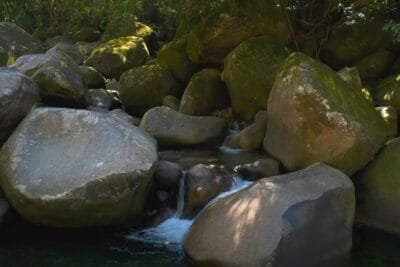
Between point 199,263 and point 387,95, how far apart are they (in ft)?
15.4

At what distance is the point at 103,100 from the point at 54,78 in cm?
327

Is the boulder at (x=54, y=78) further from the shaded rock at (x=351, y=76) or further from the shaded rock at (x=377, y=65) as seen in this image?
the shaded rock at (x=377, y=65)

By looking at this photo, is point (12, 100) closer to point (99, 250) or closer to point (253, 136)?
point (99, 250)

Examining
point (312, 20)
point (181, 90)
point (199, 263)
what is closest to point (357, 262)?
point (199, 263)

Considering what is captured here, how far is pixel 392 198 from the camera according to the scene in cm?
650

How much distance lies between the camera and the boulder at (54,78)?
26.3 ft

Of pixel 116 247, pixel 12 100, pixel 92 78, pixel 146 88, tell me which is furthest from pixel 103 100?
pixel 116 247

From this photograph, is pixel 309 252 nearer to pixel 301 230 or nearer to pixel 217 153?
pixel 301 230

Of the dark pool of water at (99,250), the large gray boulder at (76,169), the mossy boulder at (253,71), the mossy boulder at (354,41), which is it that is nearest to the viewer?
the dark pool of water at (99,250)

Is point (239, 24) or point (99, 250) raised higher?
point (239, 24)

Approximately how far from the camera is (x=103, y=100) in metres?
11.3

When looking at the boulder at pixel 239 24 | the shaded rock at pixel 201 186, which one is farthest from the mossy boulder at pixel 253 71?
the shaded rock at pixel 201 186

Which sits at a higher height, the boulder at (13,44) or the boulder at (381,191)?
the boulder at (381,191)

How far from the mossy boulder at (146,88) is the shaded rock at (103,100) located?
247 mm
